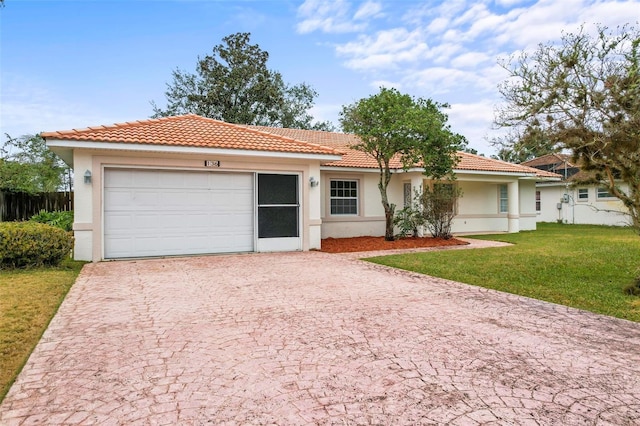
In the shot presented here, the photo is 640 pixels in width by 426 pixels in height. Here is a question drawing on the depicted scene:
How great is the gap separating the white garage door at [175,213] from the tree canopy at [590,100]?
25.9 feet

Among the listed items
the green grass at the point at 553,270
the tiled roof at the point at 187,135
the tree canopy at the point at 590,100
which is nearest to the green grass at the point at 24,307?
the tiled roof at the point at 187,135

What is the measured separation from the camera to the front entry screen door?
1229 cm

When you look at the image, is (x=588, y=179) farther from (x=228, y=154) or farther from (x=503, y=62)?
(x=228, y=154)

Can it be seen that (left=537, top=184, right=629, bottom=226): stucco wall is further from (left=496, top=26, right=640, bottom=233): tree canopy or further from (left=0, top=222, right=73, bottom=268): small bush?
(left=0, top=222, right=73, bottom=268): small bush

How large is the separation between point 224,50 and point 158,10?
19.6 meters

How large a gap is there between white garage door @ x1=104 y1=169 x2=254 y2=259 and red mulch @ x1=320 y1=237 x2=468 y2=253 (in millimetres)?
2981

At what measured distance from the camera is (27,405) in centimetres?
299

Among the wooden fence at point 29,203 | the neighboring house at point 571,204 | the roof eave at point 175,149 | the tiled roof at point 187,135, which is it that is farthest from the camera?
the neighboring house at point 571,204

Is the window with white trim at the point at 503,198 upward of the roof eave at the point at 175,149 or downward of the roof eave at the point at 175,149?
downward

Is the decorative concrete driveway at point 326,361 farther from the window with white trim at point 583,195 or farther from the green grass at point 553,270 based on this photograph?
the window with white trim at point 583,195

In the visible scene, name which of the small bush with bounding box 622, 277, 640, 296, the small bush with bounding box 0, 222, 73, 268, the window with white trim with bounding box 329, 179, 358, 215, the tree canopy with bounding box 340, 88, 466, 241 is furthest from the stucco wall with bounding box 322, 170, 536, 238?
the small bush with bounding box 622, 277, 640, 296

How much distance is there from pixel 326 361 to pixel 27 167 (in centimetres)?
2225

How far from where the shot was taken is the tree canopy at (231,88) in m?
31.6

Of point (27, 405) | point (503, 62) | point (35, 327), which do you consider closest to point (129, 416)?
point (27, 405)
